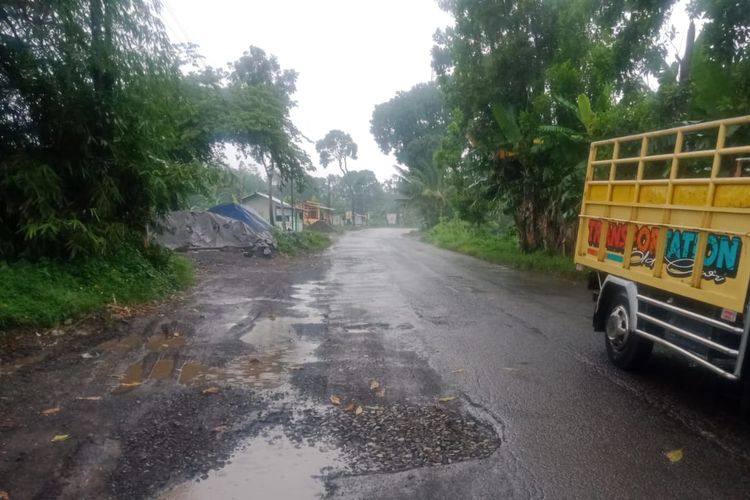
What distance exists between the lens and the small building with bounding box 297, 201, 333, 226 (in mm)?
67688

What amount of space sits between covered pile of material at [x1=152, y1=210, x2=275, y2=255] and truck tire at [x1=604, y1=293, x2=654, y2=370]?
16264 mm

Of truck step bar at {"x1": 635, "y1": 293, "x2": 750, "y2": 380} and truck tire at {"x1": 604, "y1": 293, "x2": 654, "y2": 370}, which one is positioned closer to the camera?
truck step bar at {"x1": 635, "y1": 293, "x2": 750, "y2": 380}

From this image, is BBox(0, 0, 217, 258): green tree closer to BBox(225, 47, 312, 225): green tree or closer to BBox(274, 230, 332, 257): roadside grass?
BBox(225, 47, 312, 225): green tree

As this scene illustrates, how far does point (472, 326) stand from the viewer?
8.18 metres

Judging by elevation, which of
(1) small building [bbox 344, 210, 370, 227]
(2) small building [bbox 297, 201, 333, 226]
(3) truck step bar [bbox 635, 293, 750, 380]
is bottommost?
(1) small building [bbox 344, 210, 370, 227]

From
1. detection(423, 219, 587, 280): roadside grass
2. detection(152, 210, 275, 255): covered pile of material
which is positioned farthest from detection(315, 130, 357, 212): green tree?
detection(152, 210, 275, 255): covered pile of material

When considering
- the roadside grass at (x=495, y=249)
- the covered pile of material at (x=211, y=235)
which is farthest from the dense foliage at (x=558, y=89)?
the covered pile of material at (x=211, y=235)

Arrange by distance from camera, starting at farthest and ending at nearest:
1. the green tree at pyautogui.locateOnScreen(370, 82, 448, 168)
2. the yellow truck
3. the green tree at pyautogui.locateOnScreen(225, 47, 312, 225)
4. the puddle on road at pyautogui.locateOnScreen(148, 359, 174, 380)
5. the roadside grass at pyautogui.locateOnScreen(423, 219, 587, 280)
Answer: the green tree at pyautogui.locateOnScreen(370, 82, 448, 168), the green tree at pyautogui.locateOnScreen(225, 47, 312, 225), the roadside grass at pyautogui.locateOnScreen(423, 219, 587, 280), the puddle on road at pyautogui.locateOnScreen(148, 359, 174, 380), the yellow truck

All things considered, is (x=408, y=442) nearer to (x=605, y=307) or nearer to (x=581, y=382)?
(x=581, y=382)

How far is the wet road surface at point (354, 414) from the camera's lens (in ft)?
11.4

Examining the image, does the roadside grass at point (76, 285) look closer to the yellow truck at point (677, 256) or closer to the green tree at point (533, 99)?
the yellow truck at point (677, 256)

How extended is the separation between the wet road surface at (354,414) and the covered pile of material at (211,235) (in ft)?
44.4

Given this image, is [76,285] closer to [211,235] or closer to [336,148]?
[211,235]

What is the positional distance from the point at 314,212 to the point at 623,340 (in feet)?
235
